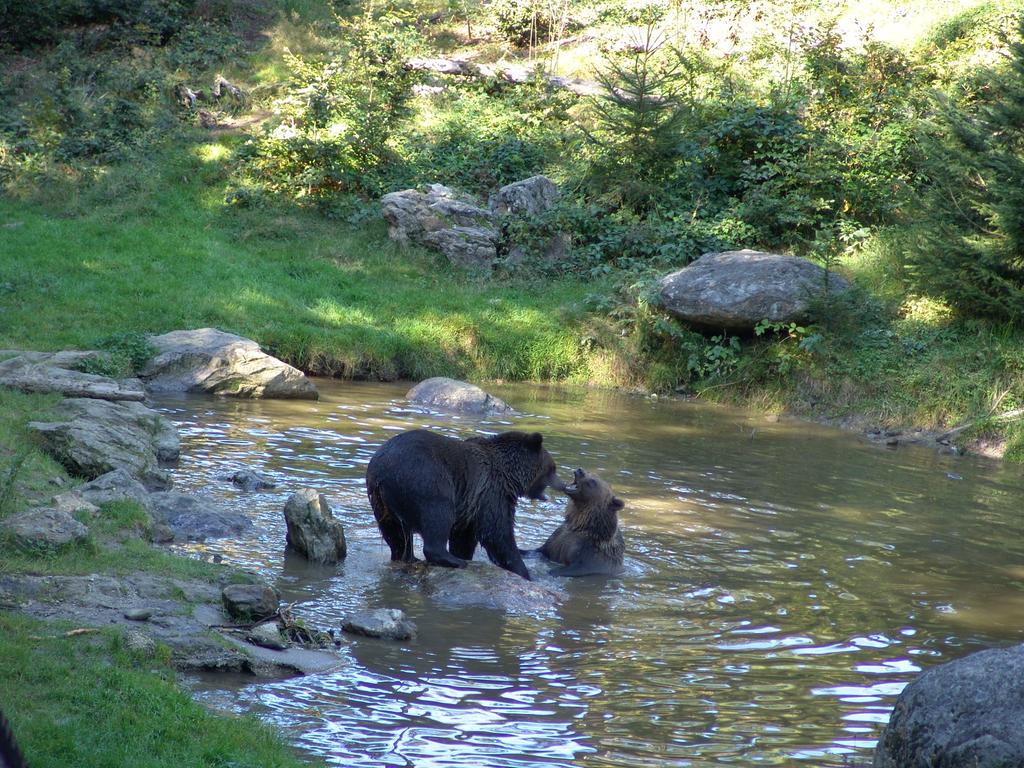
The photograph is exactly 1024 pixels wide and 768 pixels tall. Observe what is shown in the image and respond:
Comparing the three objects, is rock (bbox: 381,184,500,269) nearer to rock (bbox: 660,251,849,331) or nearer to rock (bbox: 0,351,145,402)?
rock (bbox: 660,251,849,331)

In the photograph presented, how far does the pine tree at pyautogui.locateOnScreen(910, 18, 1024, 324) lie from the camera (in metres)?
18.5

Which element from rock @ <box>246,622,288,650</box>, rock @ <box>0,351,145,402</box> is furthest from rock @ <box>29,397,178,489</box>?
rock @ <box>246,622,288,650</box>

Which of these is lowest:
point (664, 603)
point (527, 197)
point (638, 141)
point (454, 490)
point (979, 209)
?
point (664, 603)

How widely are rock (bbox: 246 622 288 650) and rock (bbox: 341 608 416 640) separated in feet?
2.11

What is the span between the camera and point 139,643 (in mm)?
6117

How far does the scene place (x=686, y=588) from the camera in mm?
9547

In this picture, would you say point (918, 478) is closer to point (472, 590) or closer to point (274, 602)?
point (472, 590)

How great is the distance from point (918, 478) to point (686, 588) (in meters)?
7.01

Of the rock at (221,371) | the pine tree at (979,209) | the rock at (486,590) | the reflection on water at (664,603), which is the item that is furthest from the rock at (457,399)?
the pine tree at (979,209)

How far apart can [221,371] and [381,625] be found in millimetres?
10338

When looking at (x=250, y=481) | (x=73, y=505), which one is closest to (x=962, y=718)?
(x=73, y=505)

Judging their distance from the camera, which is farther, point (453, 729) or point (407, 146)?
point (407, 146)

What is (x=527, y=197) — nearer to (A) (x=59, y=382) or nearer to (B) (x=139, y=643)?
(A) (x=59, y=382)

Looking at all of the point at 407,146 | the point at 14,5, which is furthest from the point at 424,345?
the point at 14,5
